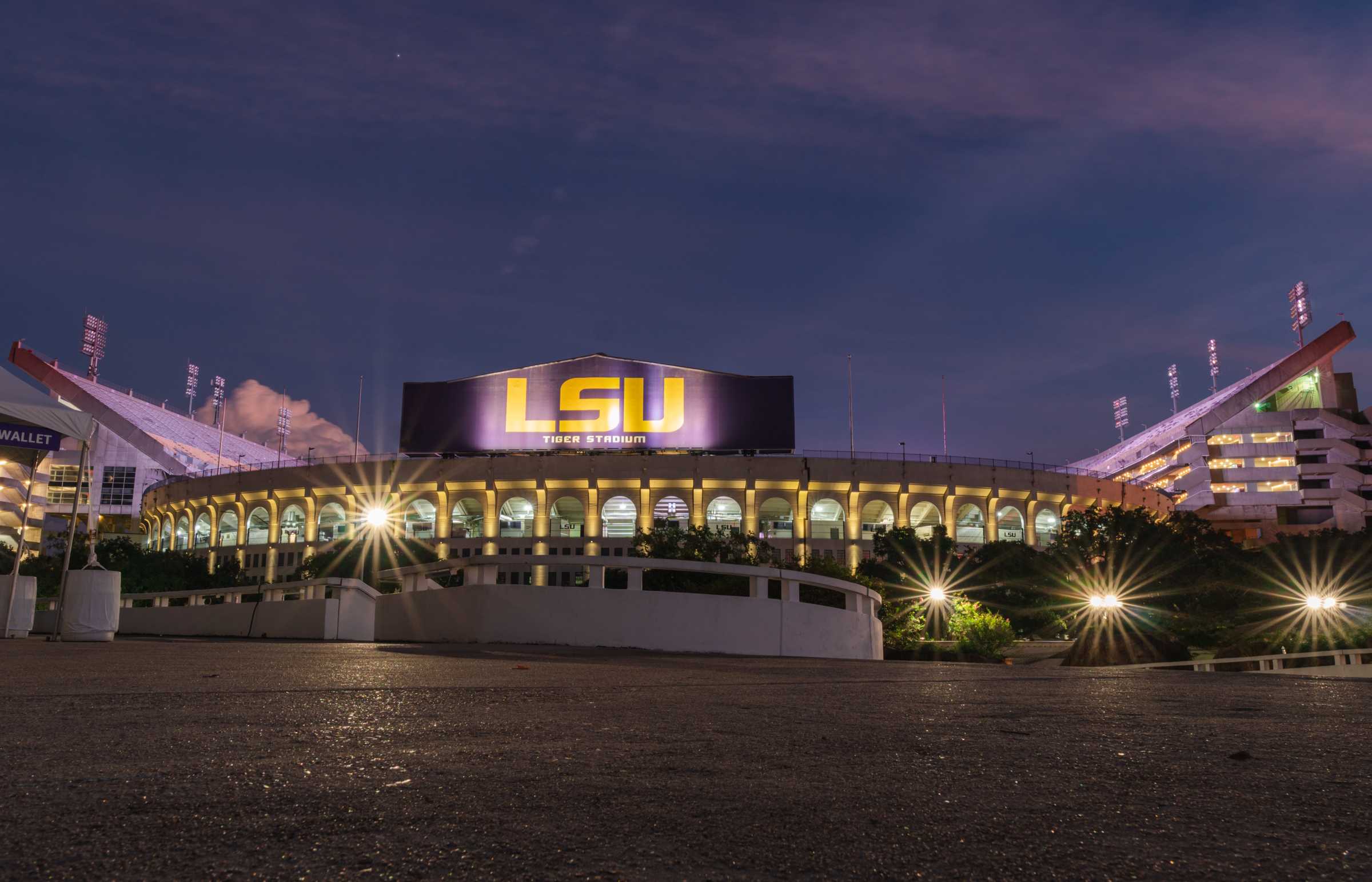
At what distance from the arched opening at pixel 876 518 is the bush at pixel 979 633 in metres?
36.7

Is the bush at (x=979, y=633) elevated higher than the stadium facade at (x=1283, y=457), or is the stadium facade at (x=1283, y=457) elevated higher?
the stadium facade at (x=1283, y=457)

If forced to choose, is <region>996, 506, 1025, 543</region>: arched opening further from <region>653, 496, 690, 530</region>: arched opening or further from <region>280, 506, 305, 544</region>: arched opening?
<region>280, 506, 305, 544</region>: arched opening

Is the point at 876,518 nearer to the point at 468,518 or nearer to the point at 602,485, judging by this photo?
the point at 602,485

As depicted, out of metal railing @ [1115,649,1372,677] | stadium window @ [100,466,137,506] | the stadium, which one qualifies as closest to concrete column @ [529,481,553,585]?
the stadium

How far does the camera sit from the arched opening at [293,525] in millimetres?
80812

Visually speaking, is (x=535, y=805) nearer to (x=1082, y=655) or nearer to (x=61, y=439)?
(x=61, y=439)

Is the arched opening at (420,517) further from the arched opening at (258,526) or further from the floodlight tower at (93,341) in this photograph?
the floodlight tower at (93,341)

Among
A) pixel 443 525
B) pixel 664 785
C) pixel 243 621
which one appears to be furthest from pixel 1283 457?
pixel 664 785

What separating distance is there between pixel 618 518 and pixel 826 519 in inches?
697

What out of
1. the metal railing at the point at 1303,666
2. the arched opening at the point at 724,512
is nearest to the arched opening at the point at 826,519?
the arched opening at the point at 724,512

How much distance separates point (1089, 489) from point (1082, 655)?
59429 mm

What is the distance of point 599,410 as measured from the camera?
6925 centimetres

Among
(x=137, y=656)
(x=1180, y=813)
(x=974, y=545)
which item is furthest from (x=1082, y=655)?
(x=974, y=545)

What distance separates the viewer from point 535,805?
2.08m
